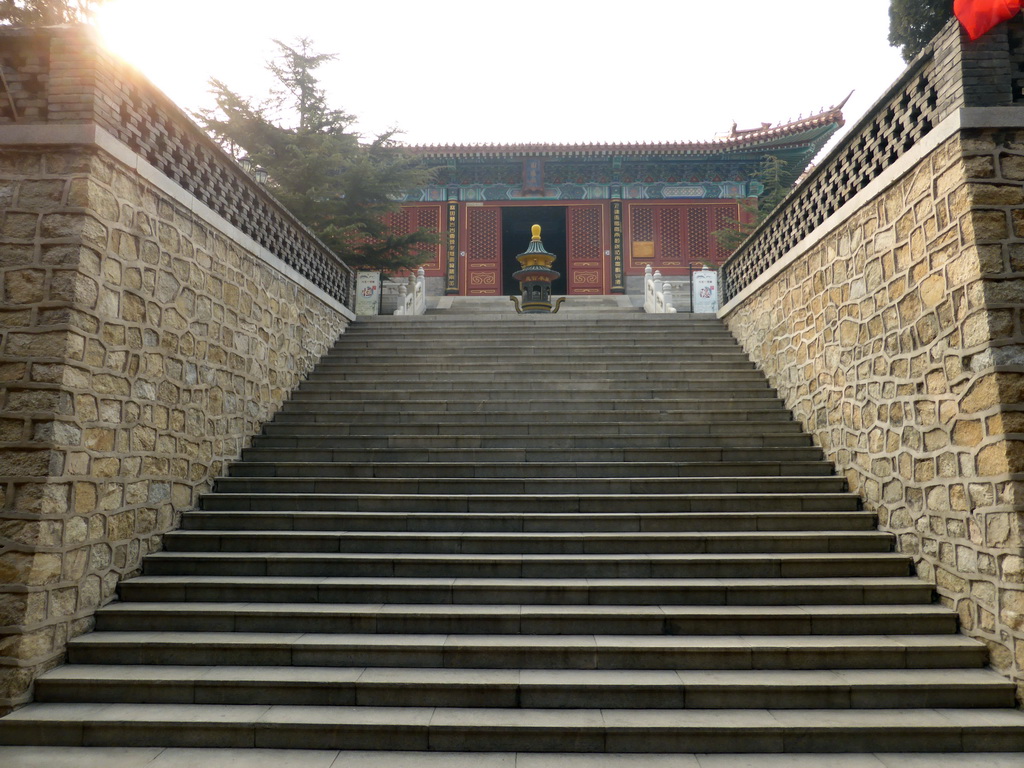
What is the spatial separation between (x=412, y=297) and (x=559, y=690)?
34.7ft

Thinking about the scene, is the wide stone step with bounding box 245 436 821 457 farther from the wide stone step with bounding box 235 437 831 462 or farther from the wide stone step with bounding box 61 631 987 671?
the wide stone step with bounding box 61 631 987 671

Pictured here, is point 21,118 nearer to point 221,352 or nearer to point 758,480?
point 221,352

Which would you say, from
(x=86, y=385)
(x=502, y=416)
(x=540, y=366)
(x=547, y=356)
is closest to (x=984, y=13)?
(x=502, y=416)

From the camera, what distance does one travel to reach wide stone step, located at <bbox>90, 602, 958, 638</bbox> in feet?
13.3

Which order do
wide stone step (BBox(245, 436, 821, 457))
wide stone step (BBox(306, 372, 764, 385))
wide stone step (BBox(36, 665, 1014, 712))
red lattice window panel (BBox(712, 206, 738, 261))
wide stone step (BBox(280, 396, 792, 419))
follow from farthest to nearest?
red lattice window panel (BBox(712, 206, 738, 261)), wide stone step (BBox(306, 372, 764, 385)), wide stone step (BBox(280, 396, 792, 419)), wide stone step (BBox(245, 436, 821, 457)), wide stone step (BBox(36, 665, 1014, 712))

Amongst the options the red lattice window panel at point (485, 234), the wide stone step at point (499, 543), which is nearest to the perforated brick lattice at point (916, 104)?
the wide stone step at point (499, 543)

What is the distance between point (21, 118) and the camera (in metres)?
4.10

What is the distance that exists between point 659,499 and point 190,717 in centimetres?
367

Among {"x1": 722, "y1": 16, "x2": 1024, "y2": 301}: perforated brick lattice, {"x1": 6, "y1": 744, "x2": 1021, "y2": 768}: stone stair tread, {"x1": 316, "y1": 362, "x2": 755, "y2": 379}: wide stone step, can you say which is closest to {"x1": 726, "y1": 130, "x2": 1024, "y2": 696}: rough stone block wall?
{"x1": 722, "y1": 16, "x2": 1024, "y2": 301}: perforated brick lattice

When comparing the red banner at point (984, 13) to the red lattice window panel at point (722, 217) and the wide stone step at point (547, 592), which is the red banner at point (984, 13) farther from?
the red lattice window panel at point (722, 217)

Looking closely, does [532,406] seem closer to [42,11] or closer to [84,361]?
[84,361]

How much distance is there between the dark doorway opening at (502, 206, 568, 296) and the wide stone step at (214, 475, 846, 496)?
1609cm

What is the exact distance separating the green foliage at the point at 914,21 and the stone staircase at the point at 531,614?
6.35m

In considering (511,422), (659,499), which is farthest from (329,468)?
(659,499)
